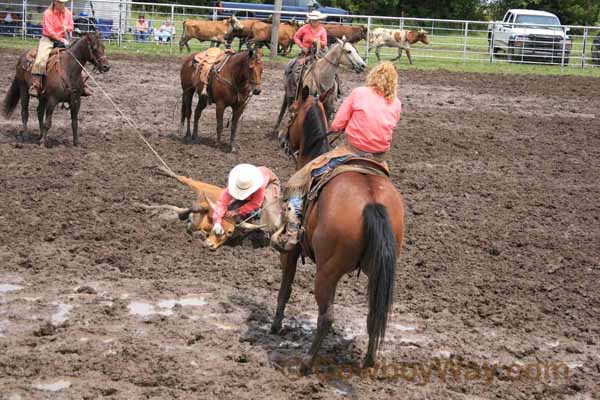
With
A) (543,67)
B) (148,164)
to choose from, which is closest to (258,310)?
(148,164)

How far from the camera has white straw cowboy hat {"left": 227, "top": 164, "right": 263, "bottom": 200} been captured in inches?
282

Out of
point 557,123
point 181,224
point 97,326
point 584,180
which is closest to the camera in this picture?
point 97,326

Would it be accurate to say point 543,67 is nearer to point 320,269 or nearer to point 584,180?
point 584,180

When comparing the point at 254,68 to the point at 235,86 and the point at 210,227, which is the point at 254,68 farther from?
the point at 210,227

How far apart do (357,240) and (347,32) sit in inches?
883

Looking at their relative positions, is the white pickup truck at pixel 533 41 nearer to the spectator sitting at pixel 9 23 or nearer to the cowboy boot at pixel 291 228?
the spectator sitting at pixel 9 23

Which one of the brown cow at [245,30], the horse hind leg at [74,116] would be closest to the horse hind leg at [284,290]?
the horse hind leg at [74,116]

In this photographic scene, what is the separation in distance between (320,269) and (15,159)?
728cm

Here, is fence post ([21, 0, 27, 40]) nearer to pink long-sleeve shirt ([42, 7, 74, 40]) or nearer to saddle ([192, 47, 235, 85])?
pink long-sleeve shirt ([42, 7, 74, 40])

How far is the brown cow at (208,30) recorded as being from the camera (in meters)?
26.0

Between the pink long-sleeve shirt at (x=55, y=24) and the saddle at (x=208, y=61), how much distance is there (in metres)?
2.15

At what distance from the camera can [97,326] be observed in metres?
6.50

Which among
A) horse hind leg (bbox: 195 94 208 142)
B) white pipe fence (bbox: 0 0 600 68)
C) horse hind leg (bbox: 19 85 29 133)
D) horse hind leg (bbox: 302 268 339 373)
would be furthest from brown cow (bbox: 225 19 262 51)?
horse hind leg (bbox: 302 268 339 373)

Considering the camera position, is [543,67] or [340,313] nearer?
[340,313]
